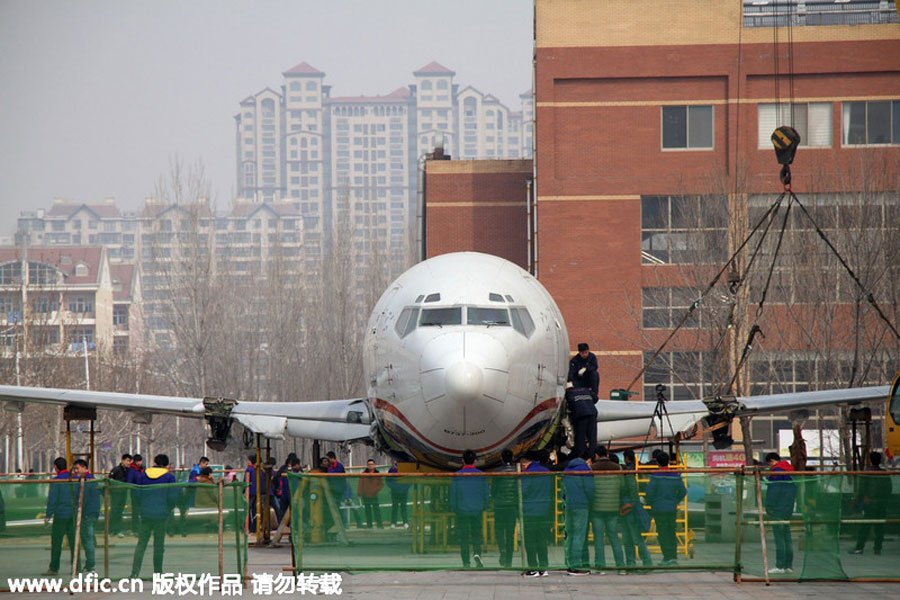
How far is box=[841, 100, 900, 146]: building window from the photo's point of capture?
53.6 meters

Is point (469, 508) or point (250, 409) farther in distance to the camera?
point (250, 409)

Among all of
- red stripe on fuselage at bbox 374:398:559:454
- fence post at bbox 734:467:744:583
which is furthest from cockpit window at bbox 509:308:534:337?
fence post at bbox 734:467:744:583

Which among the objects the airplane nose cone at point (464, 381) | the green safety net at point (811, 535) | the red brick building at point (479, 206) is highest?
the red brick building at point (479, 206)

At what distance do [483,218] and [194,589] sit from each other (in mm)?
48059

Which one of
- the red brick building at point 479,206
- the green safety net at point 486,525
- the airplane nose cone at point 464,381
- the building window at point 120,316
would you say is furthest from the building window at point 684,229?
the building window at point 120,316

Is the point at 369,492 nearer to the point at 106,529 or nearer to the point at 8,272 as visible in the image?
the point at 106,529

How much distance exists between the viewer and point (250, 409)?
932 inches

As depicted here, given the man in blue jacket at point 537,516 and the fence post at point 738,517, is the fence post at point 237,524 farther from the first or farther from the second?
the fence post at point 738,517

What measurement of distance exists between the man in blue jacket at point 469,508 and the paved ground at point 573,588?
48cm

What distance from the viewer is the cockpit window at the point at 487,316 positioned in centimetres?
1797

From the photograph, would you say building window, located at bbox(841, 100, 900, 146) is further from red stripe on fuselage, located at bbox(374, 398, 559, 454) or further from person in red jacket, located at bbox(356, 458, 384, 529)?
person in red jacket, located at bbox(356, 458, 384, 529)

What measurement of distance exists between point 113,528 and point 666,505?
761 centimetres

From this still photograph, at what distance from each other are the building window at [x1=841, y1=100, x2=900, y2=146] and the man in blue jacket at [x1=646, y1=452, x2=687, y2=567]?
41158 mm

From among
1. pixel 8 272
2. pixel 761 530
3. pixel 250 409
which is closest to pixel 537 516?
pixel 761 530
